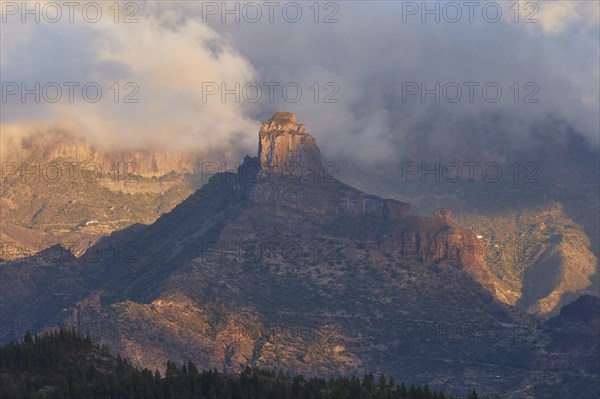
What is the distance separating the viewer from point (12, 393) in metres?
199

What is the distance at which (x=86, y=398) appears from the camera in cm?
19762

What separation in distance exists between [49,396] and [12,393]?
3.60 meters

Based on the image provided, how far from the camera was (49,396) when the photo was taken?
7830 inches

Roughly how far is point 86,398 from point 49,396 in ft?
12.7

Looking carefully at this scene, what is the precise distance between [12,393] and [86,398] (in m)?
7.42
